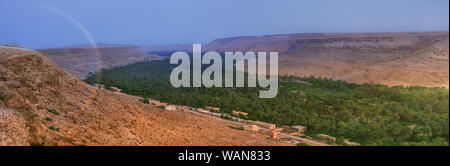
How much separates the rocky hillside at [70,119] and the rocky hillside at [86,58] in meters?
20.7

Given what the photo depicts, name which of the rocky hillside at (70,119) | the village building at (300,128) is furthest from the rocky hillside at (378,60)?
the rocky hillside at (70,119)

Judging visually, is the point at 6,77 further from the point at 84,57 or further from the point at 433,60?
the point at 84,57

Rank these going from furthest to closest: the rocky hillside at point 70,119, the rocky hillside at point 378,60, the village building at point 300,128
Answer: the rocky hillside at point 378,60
the village building at point 300,128
the rocky hillside at point 70,119

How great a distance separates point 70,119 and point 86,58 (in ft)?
115

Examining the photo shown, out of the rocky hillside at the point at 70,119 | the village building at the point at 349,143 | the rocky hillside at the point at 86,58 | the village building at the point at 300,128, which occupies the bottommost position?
the village building at the point at 349,143

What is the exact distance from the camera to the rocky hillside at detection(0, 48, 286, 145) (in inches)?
247

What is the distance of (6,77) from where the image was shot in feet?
24.6

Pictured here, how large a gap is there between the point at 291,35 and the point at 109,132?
75262 mm

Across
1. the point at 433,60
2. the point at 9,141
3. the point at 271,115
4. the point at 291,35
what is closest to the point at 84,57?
the point at 271,115

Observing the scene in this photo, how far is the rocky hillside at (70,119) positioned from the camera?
627cm

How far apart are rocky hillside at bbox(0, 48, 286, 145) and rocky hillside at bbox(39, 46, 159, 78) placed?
67.8ft

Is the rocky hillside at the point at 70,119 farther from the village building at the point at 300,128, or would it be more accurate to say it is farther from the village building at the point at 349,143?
the village building at the point at 349,143
